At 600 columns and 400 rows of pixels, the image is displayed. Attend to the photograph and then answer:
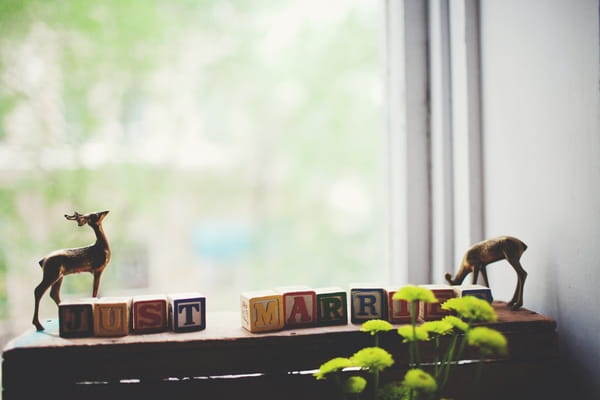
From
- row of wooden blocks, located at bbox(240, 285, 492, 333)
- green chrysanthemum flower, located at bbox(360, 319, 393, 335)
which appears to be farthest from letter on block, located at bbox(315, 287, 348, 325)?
green chrysanthemum flower, located at bbox(360, 319, 393, 335)

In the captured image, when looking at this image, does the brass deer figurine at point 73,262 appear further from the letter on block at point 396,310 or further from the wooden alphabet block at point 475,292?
the wooden alphabet block at point 475,292

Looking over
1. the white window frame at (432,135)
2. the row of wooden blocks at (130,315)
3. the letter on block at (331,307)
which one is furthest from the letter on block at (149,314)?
the white window frame at (432,135)

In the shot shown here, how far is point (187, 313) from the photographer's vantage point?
79cm

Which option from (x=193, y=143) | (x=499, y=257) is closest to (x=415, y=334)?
(x=499, y=257)

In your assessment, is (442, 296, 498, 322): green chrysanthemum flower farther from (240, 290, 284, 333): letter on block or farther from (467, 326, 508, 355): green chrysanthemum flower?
(240, 290, 284, 333): letter on block

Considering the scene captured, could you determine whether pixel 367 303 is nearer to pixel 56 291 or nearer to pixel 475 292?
pixel 475 292

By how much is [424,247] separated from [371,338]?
409mm

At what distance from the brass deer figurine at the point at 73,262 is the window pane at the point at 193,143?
83cm

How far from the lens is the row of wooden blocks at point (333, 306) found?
0.79 metres

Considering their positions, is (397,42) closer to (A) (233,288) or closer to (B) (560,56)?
(B) (560,56)

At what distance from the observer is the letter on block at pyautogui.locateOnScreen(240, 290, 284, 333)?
776 millimetres

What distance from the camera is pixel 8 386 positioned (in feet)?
2.32

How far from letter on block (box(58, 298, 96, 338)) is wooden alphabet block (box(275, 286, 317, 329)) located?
31 cm

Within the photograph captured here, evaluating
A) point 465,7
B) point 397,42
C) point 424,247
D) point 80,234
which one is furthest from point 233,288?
point 465,7
